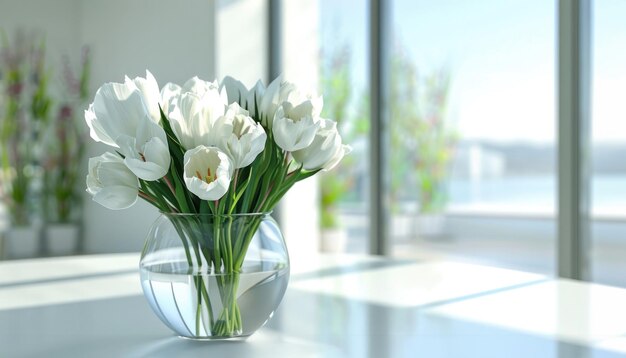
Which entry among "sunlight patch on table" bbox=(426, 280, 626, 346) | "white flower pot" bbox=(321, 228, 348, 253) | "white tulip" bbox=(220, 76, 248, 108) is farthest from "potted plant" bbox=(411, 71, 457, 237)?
"white tulip" bbox=(220, 76, 248, 108)

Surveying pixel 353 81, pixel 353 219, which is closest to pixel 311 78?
pixel 353 81

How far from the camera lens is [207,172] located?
0.77 meters

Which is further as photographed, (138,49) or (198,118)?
(138,49)

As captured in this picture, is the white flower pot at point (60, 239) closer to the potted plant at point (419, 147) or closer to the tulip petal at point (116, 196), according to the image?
the potted plant at point (419, 147)

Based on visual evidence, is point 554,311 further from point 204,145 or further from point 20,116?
point 20,116

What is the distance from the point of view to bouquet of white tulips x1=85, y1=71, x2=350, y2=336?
2.53ft

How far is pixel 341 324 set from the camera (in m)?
0.94

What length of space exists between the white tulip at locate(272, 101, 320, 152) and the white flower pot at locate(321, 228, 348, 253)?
13.0ft

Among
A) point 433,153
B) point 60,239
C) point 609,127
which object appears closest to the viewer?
point 609,127

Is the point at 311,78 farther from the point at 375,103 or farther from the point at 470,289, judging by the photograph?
the point at 470,289

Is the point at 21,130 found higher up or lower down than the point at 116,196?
higher up

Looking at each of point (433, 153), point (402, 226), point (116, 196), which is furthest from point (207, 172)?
point (402, 226)

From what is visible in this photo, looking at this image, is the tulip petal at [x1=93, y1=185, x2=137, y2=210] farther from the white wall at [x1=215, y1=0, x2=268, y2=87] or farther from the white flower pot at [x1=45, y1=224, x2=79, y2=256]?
the white flower pot at [x1=45, y1=224, x2=79, y2=256]

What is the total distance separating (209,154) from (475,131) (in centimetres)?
315
